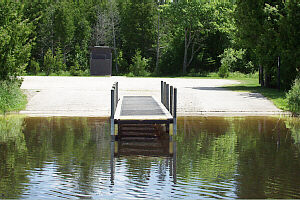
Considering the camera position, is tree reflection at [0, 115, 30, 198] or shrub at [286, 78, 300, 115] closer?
tree reflection at [0, 115, 30, 198]

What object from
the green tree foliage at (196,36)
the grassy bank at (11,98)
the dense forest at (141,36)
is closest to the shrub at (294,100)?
the dense forest at (141,36)

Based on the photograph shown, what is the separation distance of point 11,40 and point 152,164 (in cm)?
1453

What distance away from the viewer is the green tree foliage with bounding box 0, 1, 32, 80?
74.0 ft

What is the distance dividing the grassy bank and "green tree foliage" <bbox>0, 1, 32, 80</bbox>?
0.68 meters

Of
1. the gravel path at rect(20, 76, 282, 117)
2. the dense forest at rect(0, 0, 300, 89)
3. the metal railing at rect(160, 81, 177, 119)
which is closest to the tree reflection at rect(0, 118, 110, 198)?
the metal railing at rect(160, 81, 177, 119)

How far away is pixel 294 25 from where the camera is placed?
85.0ft

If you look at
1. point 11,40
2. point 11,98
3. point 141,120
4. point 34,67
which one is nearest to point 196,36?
Result: point 34,67

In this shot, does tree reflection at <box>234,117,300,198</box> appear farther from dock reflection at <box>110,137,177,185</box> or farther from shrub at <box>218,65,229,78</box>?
shrub at <box>218,65,229,78</box>

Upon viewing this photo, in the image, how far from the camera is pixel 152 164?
1048 cm

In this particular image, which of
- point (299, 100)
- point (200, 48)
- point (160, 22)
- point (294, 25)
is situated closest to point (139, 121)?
point (299, 100)

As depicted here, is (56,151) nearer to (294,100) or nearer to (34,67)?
(294,100)

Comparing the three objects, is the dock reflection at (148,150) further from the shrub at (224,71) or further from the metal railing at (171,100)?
Answer: the shrub at (224,71)

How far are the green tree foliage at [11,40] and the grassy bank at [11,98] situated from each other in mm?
679

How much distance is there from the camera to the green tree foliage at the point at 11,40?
22.5 m
